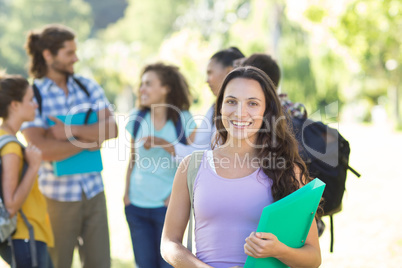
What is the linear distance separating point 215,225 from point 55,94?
2261 mm

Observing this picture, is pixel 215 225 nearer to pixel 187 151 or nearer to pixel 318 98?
pixel 187 151

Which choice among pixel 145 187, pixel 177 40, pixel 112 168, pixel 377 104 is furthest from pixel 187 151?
pixel 377 104

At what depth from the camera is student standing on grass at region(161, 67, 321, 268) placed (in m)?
1.95

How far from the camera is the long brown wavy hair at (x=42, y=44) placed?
379 cm

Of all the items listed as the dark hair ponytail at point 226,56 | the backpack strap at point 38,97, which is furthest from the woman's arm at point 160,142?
the backpack strap at point 38,97

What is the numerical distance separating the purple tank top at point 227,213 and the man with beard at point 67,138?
1863 millimetres

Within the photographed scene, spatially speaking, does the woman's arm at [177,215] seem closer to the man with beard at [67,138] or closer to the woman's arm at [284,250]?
the woman's arm at [284,250]

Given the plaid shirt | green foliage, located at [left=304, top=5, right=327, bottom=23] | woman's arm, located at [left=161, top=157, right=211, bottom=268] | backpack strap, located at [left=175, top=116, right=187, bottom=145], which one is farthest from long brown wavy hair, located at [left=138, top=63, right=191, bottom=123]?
green foliage, located at [left=304, top=5, right=327, bottom=23]

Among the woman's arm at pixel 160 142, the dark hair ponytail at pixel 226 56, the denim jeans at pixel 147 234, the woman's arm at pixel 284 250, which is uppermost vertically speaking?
the dark hair ponytail at pixel 226 56

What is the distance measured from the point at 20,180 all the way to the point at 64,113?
890mm

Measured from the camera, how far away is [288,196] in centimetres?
183

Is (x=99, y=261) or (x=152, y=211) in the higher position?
(x=152, y=211)

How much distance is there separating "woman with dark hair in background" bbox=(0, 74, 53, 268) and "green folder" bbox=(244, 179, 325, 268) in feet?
5.45

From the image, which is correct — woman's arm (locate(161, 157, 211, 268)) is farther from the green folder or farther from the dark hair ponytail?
the dark hair ponytail
